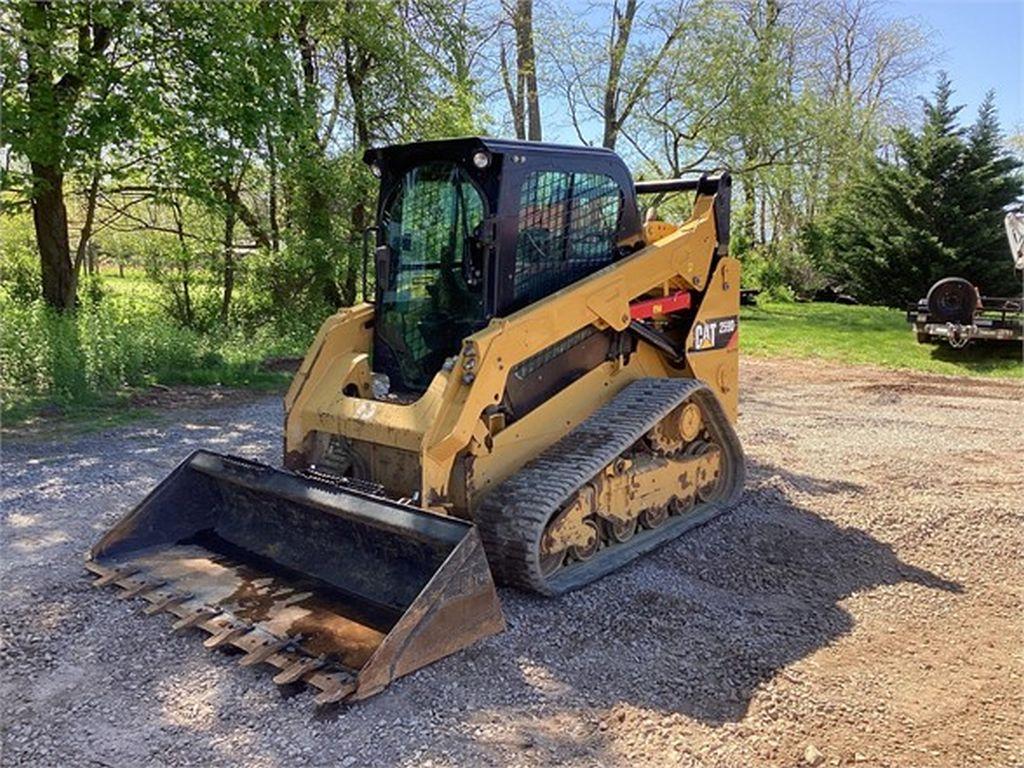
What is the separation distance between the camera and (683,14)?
1923 centimetres

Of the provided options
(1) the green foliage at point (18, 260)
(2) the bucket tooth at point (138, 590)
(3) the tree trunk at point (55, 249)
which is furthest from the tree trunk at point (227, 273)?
(2) the bucket tooth at point (138, 590)

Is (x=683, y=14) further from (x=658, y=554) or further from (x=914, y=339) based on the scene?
(x=658, y=554)

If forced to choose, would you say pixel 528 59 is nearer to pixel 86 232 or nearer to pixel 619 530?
pixel 86 232

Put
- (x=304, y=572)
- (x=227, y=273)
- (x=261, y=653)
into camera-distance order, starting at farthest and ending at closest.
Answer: (x=227, y=273)
(x=304, y=572)
(x=261, y=653)

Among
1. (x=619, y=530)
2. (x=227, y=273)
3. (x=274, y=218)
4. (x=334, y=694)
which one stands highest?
(x=274, y=218)

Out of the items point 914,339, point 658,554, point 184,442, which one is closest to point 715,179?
point 658,554

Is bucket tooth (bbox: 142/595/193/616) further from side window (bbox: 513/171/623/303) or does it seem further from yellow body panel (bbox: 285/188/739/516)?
side window (bbox: 513/171/623/303)

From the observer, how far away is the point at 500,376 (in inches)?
169

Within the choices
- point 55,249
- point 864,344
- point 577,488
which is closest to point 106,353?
point 55,249

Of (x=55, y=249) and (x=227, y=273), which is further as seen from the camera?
(x=227, y=273)

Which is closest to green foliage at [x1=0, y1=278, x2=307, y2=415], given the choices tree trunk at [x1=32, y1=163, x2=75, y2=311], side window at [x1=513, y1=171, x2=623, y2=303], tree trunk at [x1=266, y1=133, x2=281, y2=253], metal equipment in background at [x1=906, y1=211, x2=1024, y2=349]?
tree trunk at [x1=32, y1=163, x2=75, y2=311]

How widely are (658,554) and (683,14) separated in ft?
56.7

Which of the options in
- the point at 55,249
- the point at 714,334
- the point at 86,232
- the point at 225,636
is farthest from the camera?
the point at 86,232

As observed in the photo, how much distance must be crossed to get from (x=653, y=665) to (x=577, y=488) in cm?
96
